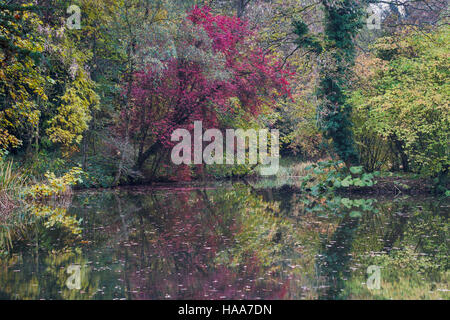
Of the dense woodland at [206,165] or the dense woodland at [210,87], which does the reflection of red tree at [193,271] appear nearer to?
the dense woodland at [206,165]

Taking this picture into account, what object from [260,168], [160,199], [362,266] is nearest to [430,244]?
[362,266]

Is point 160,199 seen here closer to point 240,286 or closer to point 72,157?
point 72,157

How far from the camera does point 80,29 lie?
1766 centimetres

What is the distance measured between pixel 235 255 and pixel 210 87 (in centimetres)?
1266

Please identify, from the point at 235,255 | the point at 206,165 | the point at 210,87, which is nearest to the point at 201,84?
the point at 210,87

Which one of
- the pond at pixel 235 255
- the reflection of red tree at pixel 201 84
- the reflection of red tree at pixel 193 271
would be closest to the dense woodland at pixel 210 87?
the reflection of red tree at pixel 201 84

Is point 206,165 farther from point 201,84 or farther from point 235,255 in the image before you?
point 235,255

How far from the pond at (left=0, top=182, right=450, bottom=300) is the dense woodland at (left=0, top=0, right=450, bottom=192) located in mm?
3791

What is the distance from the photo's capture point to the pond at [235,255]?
562 cm

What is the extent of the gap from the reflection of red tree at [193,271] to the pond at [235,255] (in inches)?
0.5

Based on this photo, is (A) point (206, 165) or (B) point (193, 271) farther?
(A) point (206, 165)

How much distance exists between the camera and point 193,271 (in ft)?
21.1

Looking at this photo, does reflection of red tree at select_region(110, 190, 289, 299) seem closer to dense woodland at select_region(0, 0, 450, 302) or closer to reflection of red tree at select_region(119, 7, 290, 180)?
dense woodland at select_region(0, 0, 450, 302)

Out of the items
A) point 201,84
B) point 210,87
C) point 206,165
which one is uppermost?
point 201,84
